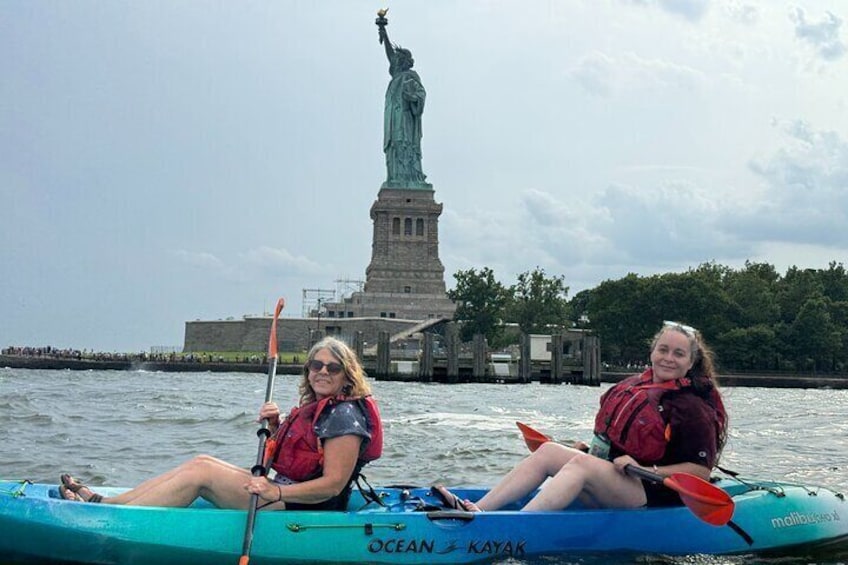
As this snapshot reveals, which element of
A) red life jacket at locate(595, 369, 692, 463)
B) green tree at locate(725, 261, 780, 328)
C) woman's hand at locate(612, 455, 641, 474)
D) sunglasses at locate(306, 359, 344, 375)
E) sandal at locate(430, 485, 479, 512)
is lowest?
sandal at locate(430, 485, 479, 512)

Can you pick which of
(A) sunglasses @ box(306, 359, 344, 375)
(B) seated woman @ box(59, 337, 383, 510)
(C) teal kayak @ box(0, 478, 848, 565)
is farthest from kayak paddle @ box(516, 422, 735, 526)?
(A) sunglasses @ box(306, 359, 344, 375)

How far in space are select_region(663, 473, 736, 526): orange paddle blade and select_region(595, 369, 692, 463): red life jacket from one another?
0.30m

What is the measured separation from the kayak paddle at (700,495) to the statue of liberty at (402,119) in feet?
240

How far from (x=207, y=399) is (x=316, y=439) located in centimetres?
2268

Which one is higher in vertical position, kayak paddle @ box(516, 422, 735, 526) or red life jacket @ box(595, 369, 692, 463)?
red life jacket @ box(595, 369, 692, 463)

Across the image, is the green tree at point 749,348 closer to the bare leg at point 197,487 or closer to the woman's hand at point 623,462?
the woman's hand at point 623,462

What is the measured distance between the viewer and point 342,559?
282 inches

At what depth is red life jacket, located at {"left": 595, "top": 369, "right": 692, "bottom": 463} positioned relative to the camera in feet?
24.4

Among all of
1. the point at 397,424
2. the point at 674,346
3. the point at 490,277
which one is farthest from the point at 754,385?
the point at 674,346

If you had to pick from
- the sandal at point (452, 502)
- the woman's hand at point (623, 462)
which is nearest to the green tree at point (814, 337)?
the woman's hand at point (623, 462)

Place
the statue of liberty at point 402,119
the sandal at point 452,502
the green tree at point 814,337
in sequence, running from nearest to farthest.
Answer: the sandal at point 452,502 → the green tree at point 814,337 → the statue of liberty at point 402,119

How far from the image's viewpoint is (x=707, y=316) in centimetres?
7206

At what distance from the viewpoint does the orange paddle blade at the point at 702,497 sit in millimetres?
7188

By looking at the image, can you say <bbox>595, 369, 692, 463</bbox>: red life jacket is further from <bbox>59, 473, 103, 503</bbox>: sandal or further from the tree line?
the tree line
